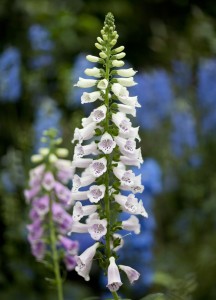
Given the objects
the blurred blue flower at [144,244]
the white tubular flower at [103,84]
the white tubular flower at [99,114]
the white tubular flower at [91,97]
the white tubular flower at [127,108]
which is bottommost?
the blurred blue flower at [144,244]

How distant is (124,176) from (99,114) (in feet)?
0.52

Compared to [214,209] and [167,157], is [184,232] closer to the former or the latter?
[214,209]

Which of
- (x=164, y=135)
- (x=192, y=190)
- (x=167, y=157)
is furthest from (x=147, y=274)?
(x=164, y=135)

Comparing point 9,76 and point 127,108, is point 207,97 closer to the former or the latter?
point 9,76

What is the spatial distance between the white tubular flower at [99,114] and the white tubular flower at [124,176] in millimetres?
132

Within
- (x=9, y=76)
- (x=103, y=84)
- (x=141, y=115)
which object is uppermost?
(x=9, y=76)


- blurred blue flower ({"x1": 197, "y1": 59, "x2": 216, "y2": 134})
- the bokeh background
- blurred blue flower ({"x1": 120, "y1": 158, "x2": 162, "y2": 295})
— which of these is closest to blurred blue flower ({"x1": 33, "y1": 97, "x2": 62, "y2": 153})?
the bokeh background

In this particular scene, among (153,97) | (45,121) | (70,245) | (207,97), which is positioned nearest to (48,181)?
(70,245)

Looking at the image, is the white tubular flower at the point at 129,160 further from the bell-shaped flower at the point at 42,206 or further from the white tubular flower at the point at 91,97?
the bell-shaped flower at the point at 42,206

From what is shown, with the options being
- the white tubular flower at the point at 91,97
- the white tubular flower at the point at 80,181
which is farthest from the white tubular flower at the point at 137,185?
the white tubular flower at the point at 91,97

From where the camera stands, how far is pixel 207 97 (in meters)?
5.11

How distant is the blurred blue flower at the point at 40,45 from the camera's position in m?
5.18

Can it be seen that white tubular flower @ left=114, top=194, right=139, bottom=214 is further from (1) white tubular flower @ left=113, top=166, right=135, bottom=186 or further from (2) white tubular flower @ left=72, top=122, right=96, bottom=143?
(2) white tubular flower @ left=72, top=122, right=96, bottom=143

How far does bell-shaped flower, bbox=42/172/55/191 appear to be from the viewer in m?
2.48
